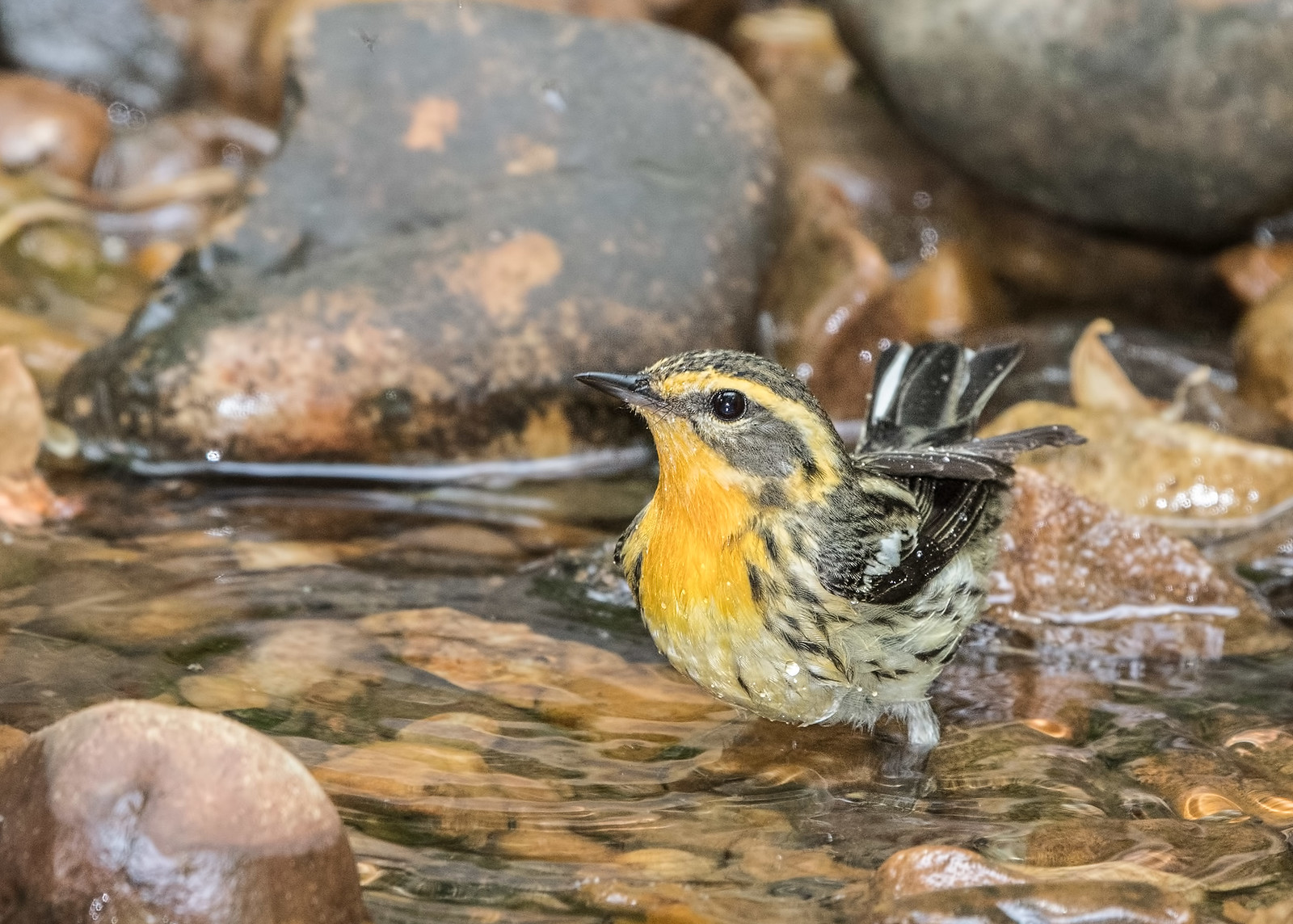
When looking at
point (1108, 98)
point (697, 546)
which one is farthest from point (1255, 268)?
point (697, 546)

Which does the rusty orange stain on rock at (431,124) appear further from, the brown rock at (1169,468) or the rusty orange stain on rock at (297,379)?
the brown rock at (1169,468)

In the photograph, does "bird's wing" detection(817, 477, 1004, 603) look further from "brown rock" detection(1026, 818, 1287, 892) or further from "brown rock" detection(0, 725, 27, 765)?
"brown rock" detection(0, 725, 27, 765)

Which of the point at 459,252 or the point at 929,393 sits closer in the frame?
the point at 929,393

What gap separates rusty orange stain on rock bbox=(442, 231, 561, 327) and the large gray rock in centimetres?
285

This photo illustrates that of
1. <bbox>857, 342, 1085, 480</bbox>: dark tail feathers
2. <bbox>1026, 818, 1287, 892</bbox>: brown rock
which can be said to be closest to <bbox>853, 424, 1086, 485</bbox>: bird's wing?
<bbox>857, 342, 1085, 480</bbox>: dark tail feathers

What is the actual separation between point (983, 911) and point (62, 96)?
7884 millimetres

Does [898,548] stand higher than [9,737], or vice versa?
[898,548]

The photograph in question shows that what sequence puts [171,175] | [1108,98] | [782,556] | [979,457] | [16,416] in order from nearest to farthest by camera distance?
[782,556], [979,457], [16,416], [1108,98], [171,175]

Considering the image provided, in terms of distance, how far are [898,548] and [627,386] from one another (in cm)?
105

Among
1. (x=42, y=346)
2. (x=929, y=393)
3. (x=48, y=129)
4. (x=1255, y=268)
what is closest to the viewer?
(x=929, y=393)

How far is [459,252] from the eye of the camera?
6852 mm

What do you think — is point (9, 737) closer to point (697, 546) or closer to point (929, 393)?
point (697, 546)

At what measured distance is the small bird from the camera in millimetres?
4301

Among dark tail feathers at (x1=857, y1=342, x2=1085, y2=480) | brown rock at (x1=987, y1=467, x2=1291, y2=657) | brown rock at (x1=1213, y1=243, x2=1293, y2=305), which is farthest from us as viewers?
brown rock at (x1=1213, y1=243, x2=1293, y2=305)
